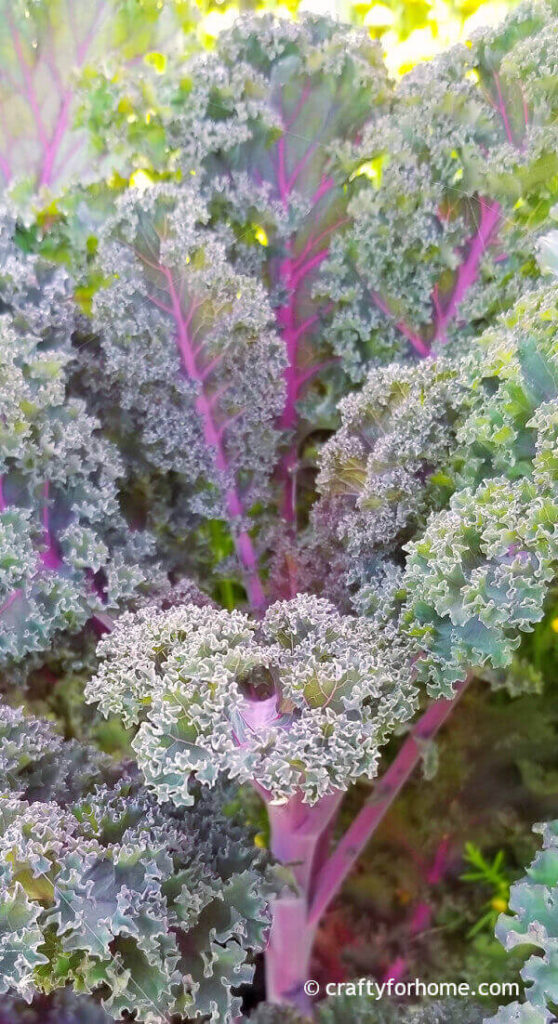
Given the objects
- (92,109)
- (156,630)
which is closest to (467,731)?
(156,630)

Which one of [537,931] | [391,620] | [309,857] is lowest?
[537,931]

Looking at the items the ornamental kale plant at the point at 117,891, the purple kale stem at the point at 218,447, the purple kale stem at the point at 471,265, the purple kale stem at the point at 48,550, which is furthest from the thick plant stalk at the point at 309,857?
the purple kale stem at the point at 471,265

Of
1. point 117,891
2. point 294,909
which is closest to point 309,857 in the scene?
point 294,909

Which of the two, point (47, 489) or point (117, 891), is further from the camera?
point (47, 489)

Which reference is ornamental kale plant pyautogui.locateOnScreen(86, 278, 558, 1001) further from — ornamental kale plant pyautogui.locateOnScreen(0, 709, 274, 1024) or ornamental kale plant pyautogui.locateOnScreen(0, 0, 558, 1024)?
ornamental kale plant pyautogui.locateOnScreen(0, 709, 274, 1024)

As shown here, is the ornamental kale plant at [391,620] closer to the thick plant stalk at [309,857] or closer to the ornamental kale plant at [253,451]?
the ornamental kale plant at [253,451]

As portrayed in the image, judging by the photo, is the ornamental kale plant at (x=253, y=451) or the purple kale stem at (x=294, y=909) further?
the purple kale stem at (x=294, y=909)

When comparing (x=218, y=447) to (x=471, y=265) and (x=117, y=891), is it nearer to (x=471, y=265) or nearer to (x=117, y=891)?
(x=471, y=265)

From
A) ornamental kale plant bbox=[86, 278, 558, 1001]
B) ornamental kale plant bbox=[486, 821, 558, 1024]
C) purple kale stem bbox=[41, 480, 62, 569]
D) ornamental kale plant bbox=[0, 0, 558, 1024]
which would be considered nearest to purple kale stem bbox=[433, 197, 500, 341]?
ornamental kale plant bbox=[0, 0, 558, 1024]
